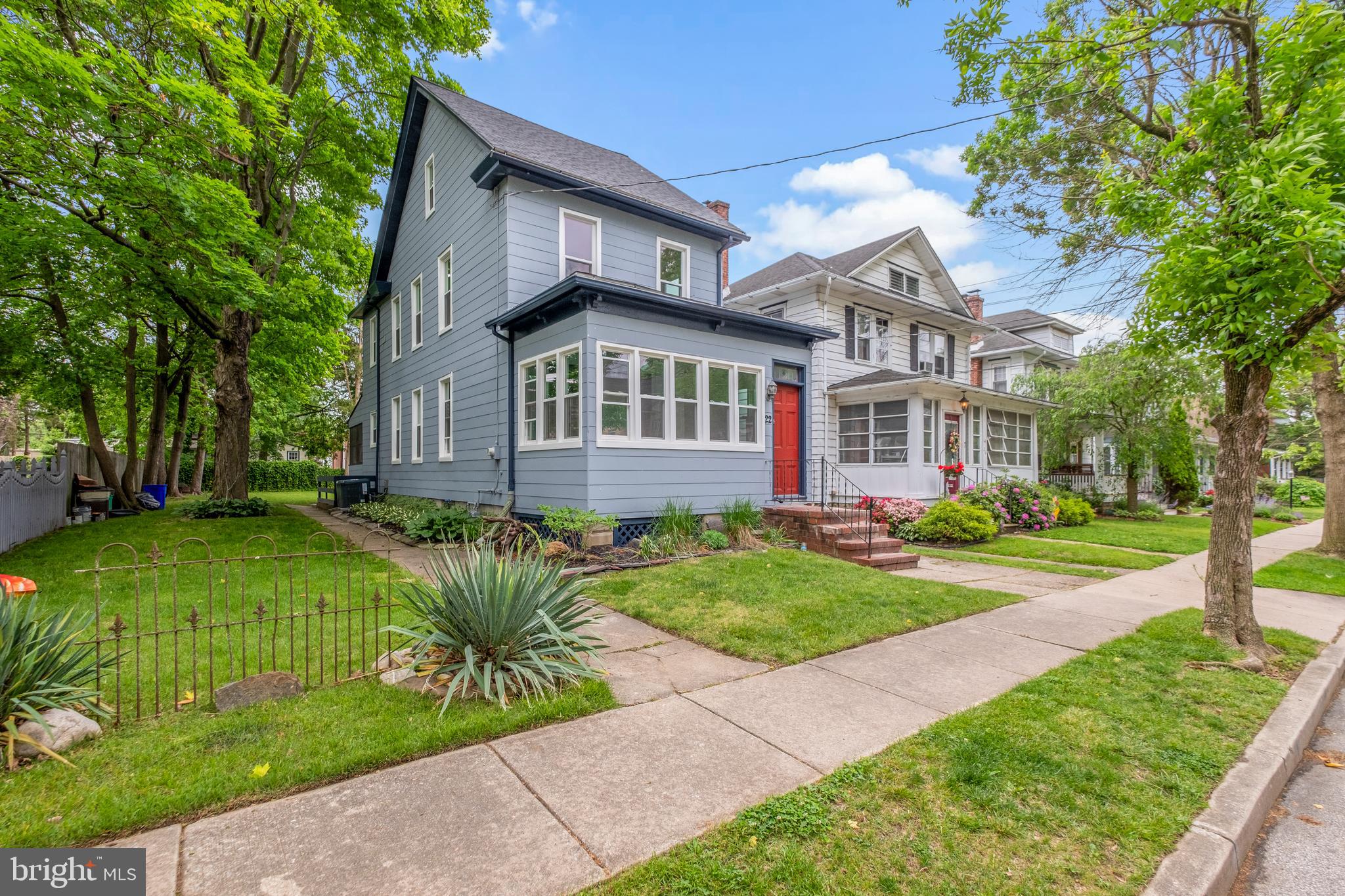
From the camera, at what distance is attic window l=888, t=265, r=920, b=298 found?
663 inches

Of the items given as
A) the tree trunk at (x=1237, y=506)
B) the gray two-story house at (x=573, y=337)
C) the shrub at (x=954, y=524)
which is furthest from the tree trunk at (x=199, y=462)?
the tree trunk at (x=1237, y=506)

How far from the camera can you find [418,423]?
47.8 ft

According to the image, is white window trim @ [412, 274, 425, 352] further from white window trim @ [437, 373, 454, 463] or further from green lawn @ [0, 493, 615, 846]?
green lawn @ [0, 493, 615, 846]

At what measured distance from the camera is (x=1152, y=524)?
16.0 meters

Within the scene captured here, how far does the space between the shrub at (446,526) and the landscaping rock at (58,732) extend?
21.5ft

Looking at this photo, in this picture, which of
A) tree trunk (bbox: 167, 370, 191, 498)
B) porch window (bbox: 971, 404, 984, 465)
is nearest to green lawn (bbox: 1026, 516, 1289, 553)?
porch window (bbox: 971, 404, 984, 465)

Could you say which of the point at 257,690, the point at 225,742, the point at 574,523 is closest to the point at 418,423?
the point at 574,523

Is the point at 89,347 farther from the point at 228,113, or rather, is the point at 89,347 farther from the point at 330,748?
the point at 330,748

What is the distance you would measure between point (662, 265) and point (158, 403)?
52.3 feet

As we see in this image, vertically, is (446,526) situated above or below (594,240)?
below

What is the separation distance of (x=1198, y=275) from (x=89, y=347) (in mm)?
20831

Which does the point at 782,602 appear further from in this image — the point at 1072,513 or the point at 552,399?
the point at 1072,513

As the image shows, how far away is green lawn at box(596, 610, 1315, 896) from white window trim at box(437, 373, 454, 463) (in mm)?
11385

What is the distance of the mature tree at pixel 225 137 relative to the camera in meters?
8.34
